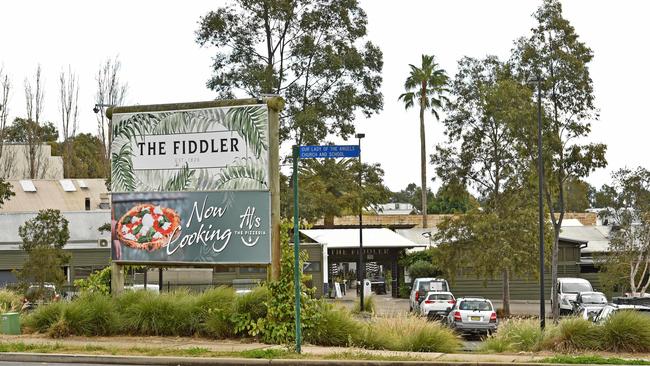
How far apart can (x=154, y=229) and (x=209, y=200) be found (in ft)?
5.26

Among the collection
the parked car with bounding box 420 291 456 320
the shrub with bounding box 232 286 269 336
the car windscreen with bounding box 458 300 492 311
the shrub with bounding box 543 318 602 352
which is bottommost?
the parked car with bounding box 420 291 456 320

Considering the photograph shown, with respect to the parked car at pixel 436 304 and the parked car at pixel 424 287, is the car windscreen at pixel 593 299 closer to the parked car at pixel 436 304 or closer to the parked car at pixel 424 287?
the parked car at pixel 436 304

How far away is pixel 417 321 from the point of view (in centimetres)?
2027

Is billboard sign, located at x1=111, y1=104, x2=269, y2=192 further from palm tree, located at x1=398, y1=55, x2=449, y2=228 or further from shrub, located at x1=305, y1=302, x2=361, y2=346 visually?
palm tree, located at x1=398, y1=55, x2=449, y2=228

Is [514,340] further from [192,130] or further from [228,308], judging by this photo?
[192,130]

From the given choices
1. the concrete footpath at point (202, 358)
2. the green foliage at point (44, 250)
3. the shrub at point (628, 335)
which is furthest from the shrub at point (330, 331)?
the green foliage at point (44, 250)

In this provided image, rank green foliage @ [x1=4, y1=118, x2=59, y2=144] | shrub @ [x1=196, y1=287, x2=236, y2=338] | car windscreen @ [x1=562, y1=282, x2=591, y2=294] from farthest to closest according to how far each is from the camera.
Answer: green foliage @ [x1=4, y1=118, x2=59, y2=144] → car windscreen @ [x1=562, y1=282, x2=591, y2=294] → shrub @ [x1=196, y1=287, x2=236, y2=338]

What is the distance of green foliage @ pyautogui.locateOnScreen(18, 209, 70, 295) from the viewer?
3809 cm

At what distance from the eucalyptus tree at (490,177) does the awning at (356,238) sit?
10.1 meters

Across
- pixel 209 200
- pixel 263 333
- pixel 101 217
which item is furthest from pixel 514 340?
pixel 101 217

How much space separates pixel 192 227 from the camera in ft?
70.4

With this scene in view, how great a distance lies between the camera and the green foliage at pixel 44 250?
125 ft

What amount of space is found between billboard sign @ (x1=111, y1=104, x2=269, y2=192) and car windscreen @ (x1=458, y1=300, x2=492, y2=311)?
39.1 feet

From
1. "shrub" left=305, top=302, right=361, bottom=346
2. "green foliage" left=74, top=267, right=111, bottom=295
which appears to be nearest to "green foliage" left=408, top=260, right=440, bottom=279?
"green foliage" left=74, top=267, right=111, bottom=295
